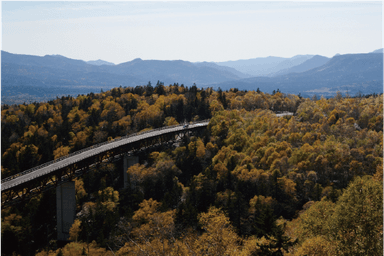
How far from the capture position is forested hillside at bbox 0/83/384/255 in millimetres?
34688

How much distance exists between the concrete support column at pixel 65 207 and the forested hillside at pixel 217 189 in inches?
118

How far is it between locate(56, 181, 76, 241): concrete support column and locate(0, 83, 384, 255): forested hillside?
300 cm

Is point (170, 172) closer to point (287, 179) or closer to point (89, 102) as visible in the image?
point (287, 179)

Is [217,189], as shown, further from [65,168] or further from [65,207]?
[65,168]

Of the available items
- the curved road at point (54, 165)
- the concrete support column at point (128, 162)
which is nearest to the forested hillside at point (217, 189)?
the concrete support column at point (128, 162)

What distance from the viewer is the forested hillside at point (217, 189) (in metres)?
34.7

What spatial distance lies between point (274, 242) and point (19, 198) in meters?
56.4

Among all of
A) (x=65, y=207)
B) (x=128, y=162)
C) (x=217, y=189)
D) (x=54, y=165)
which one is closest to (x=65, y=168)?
(x=54, y=165)

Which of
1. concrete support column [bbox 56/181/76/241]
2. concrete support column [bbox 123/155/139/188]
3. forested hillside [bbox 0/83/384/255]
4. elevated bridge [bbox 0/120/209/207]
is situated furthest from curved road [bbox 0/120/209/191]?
forested hillside [bbox 0/83/384/255]

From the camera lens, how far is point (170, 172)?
9038cm

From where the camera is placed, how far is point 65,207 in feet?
251

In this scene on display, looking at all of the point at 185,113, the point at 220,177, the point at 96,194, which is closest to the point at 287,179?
the point at 220,177

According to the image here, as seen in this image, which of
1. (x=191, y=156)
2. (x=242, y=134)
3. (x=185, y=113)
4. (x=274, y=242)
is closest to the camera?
(x=274, y=242)

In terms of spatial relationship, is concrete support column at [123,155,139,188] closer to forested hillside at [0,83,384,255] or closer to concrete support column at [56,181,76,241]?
forested hillside at [0,83,384,255]
